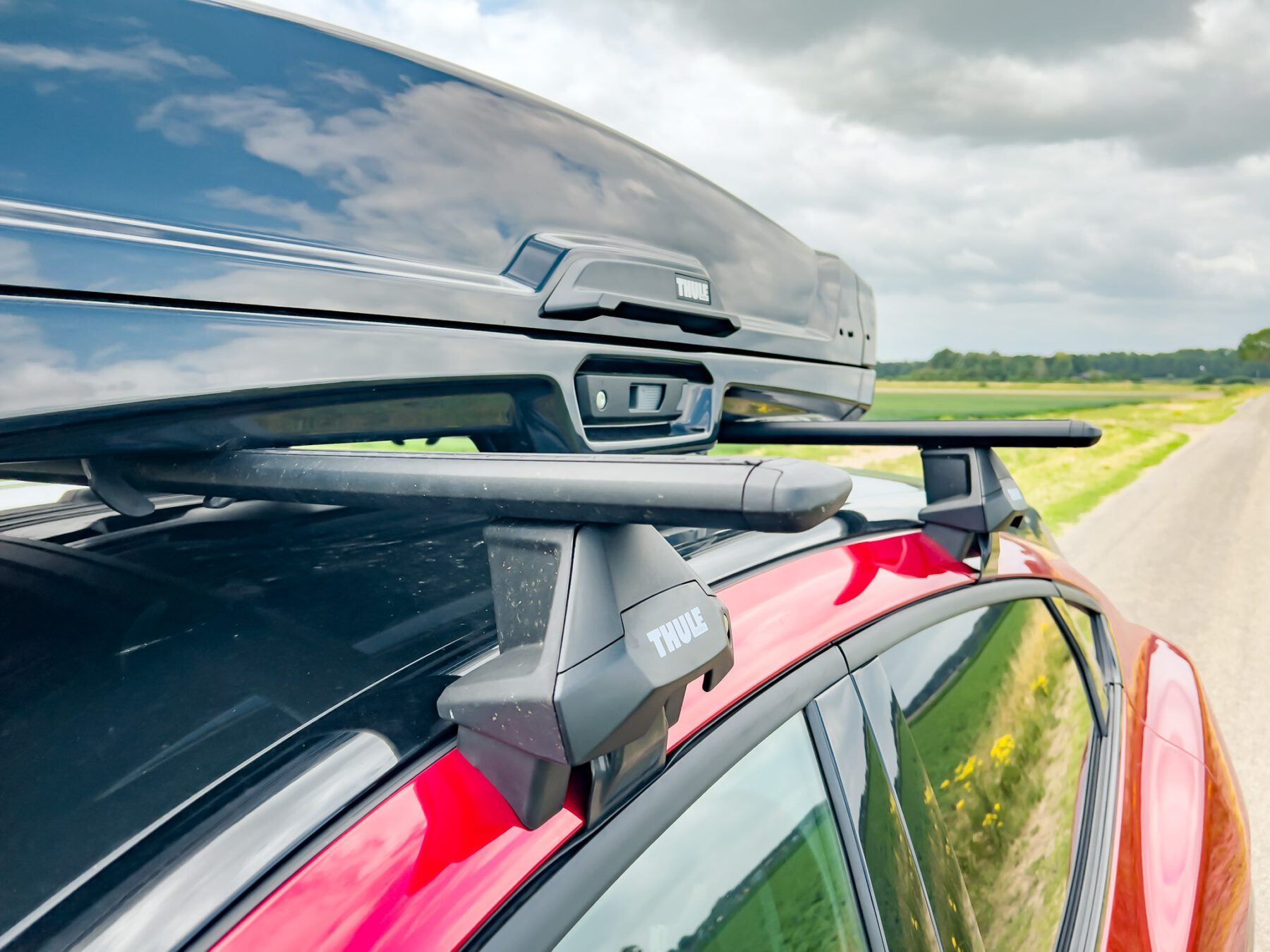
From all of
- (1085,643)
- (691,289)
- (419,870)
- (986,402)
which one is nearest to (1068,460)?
(1085,643)

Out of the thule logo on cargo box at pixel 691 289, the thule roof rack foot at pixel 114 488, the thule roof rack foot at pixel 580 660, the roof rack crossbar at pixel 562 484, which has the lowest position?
the thule roof rack foot at pixel 580 660

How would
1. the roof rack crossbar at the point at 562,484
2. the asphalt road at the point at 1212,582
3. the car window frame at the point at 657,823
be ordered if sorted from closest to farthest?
the roof rack crossbar at the point at 562,484 → the car window frame at the point at 657,823 → the asphalt road at the point at 1212,582

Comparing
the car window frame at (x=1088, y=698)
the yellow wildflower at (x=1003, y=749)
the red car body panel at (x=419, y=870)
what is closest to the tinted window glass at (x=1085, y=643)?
the car window frame at (x=1088, y=698)

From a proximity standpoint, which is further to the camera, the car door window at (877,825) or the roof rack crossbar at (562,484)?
the car door window at (877,825)

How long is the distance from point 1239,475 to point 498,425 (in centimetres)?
1811

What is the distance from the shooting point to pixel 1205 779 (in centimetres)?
208

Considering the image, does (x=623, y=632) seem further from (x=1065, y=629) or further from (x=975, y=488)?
(x=1065, y=629)

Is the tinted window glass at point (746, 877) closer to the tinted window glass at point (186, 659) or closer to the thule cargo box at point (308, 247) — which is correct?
the tinted window glass at point (186, 659)

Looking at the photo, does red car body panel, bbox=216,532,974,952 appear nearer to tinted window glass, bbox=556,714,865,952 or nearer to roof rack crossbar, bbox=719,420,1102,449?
tinted window glass, bbox=556,714,865,952

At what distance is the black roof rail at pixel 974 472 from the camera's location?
149 centimetres

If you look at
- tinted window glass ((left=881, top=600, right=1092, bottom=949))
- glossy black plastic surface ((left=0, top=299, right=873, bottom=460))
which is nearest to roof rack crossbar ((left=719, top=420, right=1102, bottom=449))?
Result: tinted window glass ((left=881, top=600, right=1092, bottom=949))

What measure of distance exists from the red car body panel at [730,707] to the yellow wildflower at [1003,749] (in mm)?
301

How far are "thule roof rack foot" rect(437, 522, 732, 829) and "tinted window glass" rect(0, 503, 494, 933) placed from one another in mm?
123

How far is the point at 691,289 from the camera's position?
1535 millimetres
